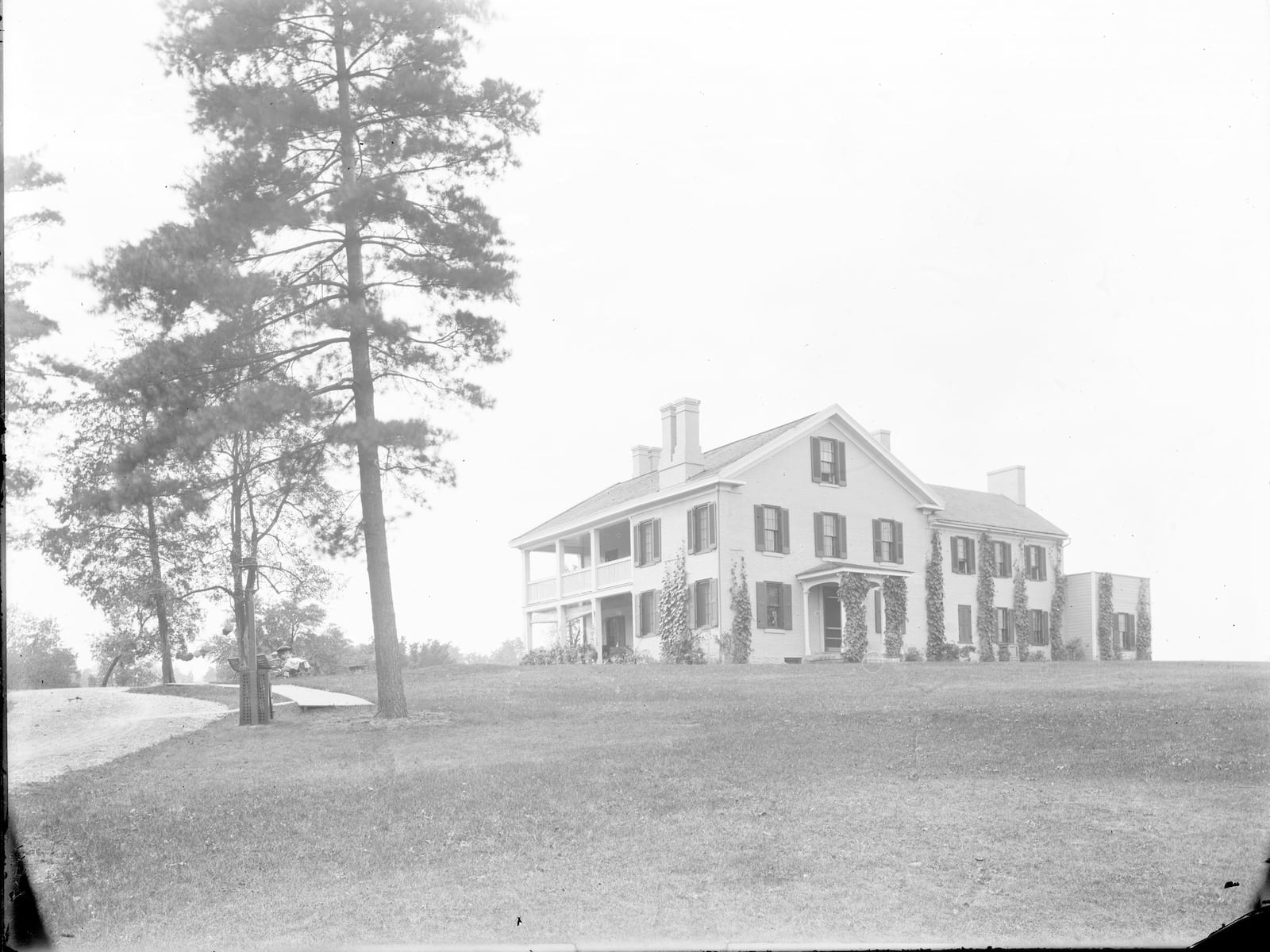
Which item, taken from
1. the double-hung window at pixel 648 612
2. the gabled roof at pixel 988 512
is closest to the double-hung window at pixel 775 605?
the double-hung window at pixel 648 612

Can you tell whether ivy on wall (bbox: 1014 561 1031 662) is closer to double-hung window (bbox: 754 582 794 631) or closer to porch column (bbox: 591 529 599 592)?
double-hung window (bbox: 754 582 794 631)

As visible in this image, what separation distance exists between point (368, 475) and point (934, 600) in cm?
1560

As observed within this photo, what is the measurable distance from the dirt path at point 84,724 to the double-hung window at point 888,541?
44.2 feet

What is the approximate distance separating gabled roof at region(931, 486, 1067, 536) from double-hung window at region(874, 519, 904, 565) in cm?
158

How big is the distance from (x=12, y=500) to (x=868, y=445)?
48.2 ft

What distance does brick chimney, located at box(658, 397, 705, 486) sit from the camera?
2205 centimetres

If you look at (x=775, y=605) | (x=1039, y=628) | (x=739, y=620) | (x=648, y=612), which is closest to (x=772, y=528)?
(x=775, y=605)

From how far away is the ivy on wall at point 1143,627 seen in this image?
29844mm

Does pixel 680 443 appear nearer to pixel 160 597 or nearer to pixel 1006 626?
pixel 160 597

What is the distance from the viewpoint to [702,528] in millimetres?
22672

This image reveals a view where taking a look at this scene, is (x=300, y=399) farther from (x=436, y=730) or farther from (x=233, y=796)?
Answer: (x=233, y=796)

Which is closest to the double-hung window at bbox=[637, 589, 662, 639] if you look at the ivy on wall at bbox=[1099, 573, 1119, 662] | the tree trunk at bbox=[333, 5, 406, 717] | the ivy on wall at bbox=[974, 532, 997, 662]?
the ivy on wall at bbox=[974, 532, 997, 662]

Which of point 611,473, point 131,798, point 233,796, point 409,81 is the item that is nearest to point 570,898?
point 233,796

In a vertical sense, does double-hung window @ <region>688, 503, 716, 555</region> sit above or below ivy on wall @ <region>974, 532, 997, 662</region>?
above
